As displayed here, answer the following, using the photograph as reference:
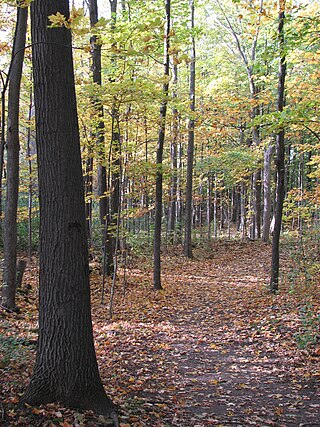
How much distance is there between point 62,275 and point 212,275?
11604mm

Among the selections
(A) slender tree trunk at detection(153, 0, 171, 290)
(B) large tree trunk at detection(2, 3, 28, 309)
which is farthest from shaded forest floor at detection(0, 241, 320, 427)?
(A) slender tree trunk at detection(153, 0, 171, 290)

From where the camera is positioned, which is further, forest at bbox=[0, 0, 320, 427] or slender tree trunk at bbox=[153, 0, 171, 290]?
slender tree trunk at bbox=[153, 0, 171, 290]

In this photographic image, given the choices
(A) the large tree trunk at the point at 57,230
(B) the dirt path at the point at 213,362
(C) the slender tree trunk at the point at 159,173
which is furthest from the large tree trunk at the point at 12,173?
(A) the large tree trunk at the point at 57,230

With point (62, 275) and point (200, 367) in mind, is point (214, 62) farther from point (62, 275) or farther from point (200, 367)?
point (62, 275)

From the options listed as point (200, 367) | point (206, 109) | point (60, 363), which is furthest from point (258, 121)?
point (206, 109)

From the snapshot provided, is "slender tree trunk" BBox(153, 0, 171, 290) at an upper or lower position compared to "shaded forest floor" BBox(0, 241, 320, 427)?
upper

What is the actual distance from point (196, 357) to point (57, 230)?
405 centimetres

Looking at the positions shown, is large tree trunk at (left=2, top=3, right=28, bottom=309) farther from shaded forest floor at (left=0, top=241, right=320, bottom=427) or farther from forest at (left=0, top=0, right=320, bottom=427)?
shaded forest floor at (left=0, top=241, right=320, bottom=427)

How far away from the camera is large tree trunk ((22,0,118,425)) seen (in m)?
3.93

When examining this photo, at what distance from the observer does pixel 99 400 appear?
407cm

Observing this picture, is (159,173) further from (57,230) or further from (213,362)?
(57,230)

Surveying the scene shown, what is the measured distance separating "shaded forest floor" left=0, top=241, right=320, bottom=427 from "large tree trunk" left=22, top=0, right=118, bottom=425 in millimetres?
292

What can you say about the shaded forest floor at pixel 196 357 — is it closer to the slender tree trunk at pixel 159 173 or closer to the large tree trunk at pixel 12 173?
the large tree trunk at pixel 12 173

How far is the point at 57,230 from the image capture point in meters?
3.94
